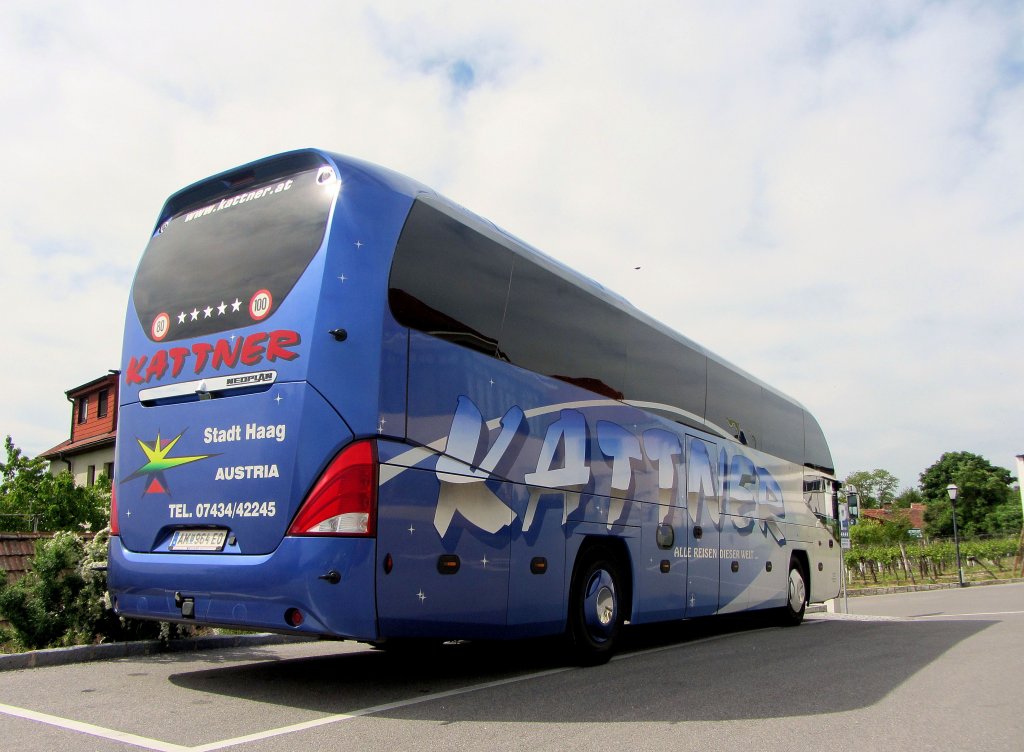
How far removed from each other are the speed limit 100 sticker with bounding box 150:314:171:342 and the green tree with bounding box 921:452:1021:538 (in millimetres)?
83845

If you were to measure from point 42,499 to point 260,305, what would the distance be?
20394 millimetres

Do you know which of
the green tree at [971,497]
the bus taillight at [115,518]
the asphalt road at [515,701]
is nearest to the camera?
the asphalt road at [515,701]

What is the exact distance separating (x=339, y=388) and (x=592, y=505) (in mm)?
3554

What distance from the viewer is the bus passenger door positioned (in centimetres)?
1070

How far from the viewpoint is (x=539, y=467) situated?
7.65 meters

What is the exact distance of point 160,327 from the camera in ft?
22.1

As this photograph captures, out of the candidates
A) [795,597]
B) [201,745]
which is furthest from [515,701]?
[795,597]

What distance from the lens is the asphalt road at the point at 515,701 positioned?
518 centimetres

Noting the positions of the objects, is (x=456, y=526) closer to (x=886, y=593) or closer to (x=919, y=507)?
(x=886, y=593)

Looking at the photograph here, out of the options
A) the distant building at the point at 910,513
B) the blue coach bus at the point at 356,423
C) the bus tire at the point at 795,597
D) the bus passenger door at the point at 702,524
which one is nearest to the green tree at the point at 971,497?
the distant building at the point at 910,513

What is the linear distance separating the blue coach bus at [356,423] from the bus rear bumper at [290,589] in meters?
0.01

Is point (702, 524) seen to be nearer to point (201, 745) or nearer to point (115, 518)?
point (115, 518)

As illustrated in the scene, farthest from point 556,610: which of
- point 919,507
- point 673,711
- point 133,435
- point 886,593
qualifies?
point 919,507

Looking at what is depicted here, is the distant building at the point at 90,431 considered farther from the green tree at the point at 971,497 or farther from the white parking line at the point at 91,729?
the green tree at the point at 971,497
